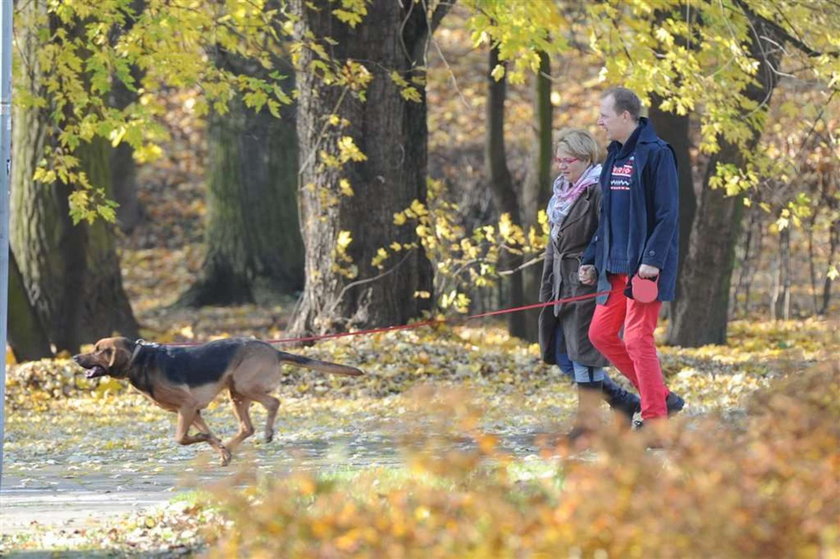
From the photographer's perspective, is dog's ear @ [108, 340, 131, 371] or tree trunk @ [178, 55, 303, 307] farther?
tree trunk @ [178, 55, 303, 307]

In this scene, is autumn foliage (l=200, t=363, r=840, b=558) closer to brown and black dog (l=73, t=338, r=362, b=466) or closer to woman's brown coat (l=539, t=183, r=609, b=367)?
woman's brown coat (l=539, t=183, r=609, b=367)

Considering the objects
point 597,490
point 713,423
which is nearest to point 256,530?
point 597,490

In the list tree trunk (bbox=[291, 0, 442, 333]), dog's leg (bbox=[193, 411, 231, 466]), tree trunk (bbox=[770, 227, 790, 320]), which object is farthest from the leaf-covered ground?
tree trunk (bbox=[770, 227, 790, 320])

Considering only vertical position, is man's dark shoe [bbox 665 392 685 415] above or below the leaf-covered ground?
above

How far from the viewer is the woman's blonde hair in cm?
913

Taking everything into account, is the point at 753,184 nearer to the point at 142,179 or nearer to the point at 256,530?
the point at 256,530

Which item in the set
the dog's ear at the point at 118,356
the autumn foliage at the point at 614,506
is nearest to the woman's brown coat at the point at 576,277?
the dog's ear at the point at 118,356

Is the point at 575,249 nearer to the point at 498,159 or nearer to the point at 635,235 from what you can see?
the point at 635,235

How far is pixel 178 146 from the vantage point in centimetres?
3466

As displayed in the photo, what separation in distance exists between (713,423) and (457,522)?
104 centimetres

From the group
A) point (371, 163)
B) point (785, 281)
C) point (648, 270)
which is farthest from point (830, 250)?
point (648, 270)

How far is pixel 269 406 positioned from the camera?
1011 centimetres

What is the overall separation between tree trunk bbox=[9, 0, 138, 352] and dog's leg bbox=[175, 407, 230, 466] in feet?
24.5

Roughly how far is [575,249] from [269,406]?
2360 mm
